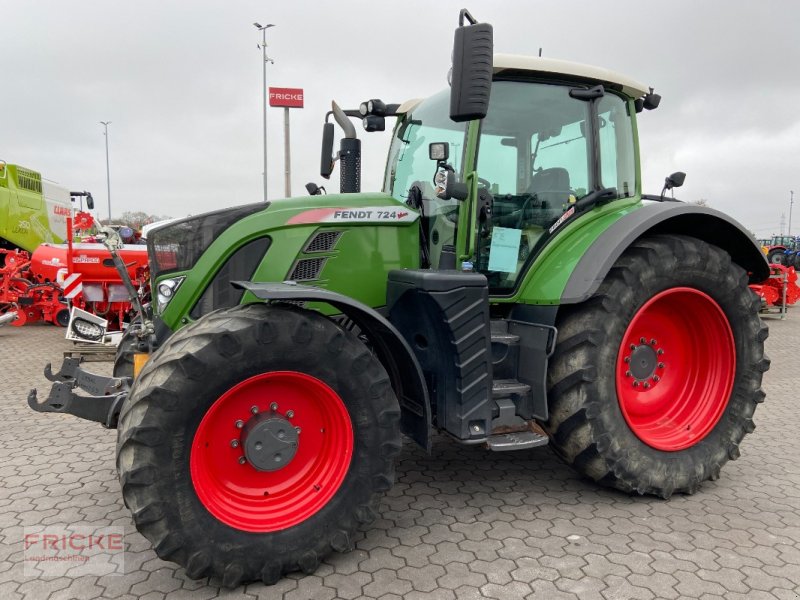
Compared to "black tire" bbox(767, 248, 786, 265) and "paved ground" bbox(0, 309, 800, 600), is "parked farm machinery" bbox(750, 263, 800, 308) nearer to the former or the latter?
"paved ground" bbox(0, 309, 800, 600)

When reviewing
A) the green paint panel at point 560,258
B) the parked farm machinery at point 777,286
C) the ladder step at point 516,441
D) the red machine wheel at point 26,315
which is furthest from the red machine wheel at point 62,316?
the parked farm machinery at point 777,286

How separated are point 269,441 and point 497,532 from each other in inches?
50.6

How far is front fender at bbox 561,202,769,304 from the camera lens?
3.26 metres

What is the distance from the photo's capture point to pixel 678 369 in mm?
3945

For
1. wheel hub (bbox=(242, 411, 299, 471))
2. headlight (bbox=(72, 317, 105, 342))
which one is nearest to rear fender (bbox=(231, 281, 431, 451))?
wheel hub (bbox=(242, 411, 299, 471))

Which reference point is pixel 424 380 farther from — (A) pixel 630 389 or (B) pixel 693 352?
(B) pixel 693 352

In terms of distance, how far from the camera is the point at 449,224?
11.3 feet

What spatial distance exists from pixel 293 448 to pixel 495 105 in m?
2.18

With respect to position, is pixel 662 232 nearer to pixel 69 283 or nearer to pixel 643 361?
pixel 643 361

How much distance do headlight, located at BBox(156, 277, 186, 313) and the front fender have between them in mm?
2105

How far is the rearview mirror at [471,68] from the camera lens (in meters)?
2.67

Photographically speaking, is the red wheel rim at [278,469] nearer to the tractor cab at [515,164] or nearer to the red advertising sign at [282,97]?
the tractor cab at [515,164]

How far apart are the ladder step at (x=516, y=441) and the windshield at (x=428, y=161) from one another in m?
1.03

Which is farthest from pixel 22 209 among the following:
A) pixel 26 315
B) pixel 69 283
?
pixel 69 283
